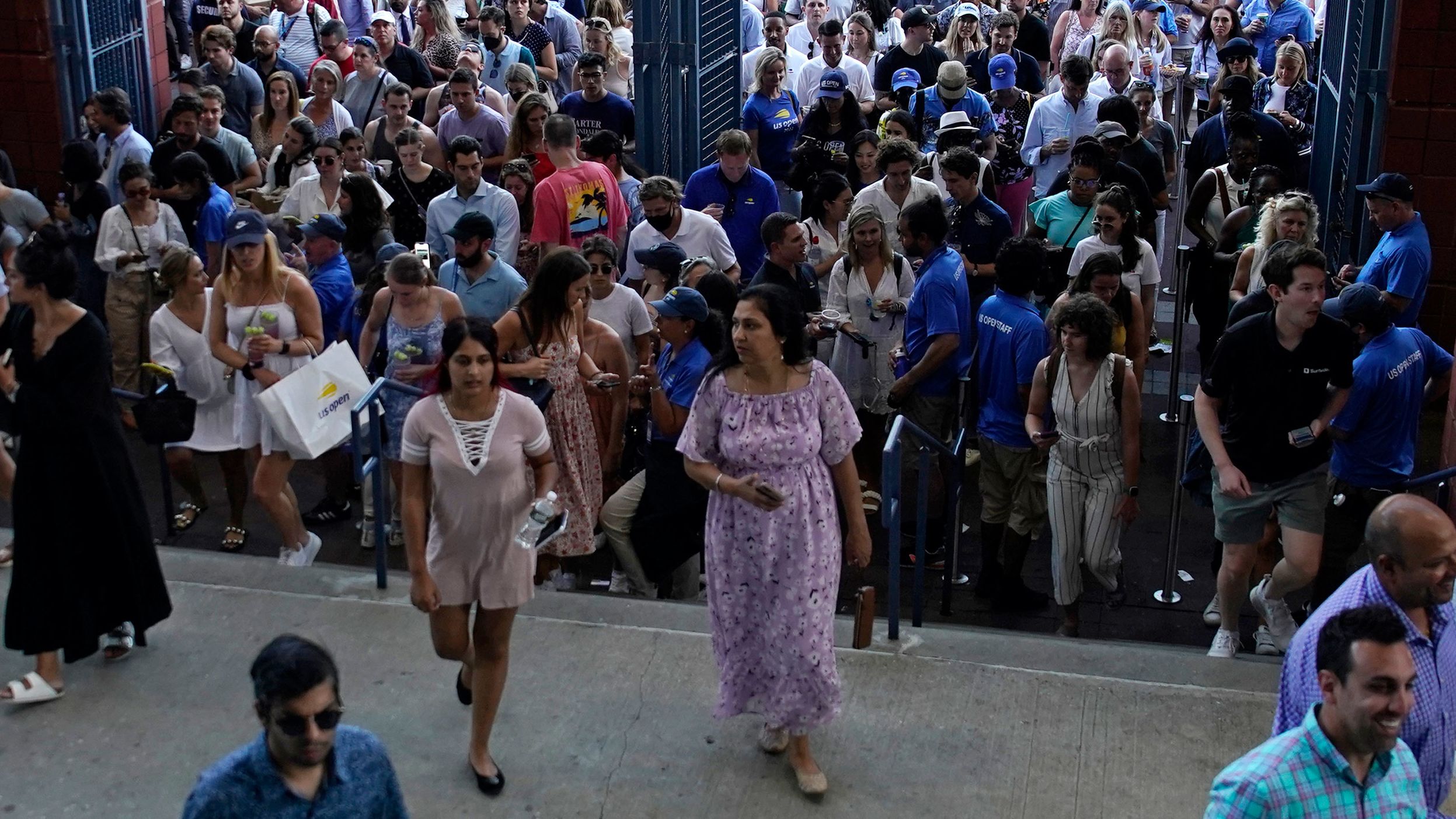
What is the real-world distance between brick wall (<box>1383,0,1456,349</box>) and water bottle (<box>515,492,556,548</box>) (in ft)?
22.6

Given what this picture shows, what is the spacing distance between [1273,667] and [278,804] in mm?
4189

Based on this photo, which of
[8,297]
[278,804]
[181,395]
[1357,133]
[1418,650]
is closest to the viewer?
[278,804]

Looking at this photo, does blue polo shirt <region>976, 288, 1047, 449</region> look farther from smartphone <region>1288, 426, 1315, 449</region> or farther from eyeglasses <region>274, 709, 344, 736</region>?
eyeglasses <region>274, 709, 344, 736</region>

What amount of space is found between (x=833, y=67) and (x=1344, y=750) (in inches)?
388

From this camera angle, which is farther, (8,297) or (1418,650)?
(8,297)

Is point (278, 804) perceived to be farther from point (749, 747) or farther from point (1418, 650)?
point (1418, 650)

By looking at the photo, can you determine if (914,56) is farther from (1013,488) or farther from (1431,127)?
(1013,488)

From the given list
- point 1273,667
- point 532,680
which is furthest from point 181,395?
point 1273,667

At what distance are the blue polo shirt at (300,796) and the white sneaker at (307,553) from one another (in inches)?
162

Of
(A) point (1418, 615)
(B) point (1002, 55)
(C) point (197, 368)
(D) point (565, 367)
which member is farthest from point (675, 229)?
(A) point (1418, 615)

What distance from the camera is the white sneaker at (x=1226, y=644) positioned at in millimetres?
6902

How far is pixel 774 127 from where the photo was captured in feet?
38.9

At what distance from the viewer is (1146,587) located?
26.1ft

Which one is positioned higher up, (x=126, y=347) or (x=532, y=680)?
(x=126, y=347)
